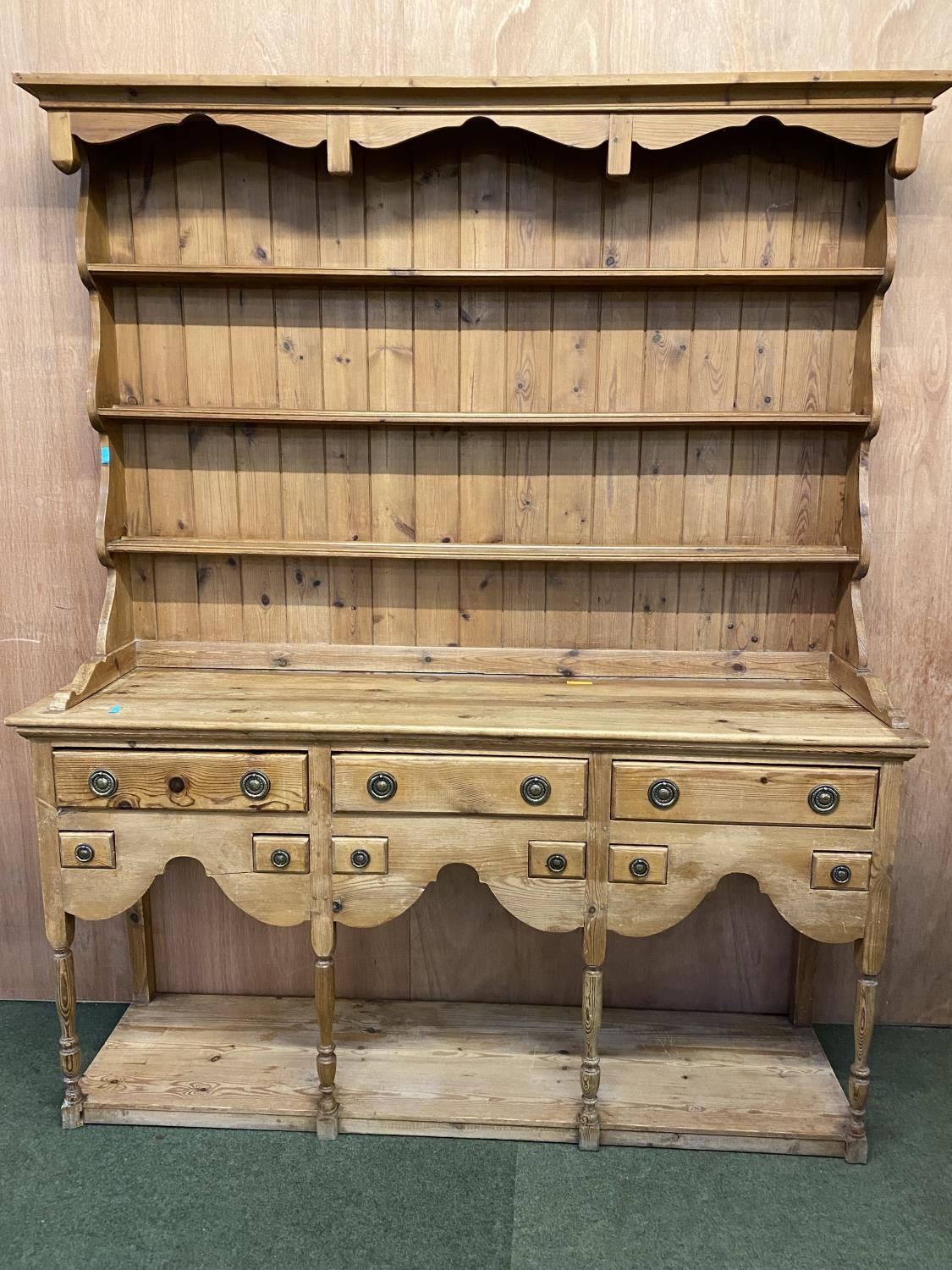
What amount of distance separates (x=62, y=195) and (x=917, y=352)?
223cm

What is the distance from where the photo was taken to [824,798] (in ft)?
6.18

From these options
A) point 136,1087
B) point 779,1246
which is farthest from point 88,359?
point 779,1246

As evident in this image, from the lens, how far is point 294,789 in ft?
6.37

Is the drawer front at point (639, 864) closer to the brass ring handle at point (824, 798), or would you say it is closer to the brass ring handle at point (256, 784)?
the brass ring handle at point (824, 798)

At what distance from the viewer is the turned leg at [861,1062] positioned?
6.48 feet

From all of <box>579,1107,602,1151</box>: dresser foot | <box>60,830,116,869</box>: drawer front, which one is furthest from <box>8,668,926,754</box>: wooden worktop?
<box>579,1107,602,1151</box>: dresser foot

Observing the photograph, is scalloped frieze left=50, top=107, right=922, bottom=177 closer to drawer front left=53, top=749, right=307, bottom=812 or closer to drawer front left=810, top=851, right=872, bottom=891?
drawer front left=53, top=749, right=307, bottom=812

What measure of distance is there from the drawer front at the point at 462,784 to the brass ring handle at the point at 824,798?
→ 0.49 m

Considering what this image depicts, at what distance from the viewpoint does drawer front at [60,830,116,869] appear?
1.97m

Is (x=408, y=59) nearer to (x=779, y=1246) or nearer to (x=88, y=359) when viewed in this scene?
(x=88, y=359)

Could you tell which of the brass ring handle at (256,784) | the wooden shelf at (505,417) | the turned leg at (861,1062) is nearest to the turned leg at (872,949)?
the turned leg at (861,1062)

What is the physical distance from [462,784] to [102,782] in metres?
0.80

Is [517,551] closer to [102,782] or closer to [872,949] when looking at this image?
[102,782]

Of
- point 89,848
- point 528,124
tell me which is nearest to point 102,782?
point 89,848
